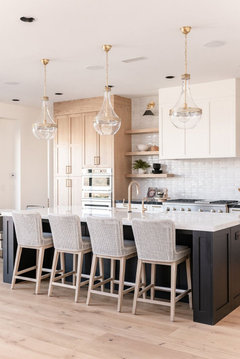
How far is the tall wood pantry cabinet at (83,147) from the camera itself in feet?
25.1

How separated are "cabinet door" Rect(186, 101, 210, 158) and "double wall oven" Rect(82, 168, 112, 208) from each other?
1.55m

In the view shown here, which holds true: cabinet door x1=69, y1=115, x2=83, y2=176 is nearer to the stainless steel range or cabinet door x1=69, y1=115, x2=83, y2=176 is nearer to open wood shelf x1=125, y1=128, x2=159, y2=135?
open wood shelf x1=125, y1=128, x2=159, y2=135

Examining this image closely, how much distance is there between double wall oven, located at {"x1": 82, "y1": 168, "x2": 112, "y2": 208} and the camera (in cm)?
759

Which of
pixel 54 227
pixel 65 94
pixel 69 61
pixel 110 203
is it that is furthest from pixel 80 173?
pixel 54 227

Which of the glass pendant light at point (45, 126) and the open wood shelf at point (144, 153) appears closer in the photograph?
the glass pendant light at point (45, 126)

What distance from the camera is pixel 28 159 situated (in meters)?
8.88

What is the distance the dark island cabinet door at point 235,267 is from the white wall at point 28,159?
214 inches

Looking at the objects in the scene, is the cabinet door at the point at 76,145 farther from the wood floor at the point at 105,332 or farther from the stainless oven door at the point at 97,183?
the wood floor at the point at 105,332

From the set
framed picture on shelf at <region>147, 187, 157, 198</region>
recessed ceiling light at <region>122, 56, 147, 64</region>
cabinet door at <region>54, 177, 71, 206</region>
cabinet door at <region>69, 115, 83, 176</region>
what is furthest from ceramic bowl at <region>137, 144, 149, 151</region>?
recessed ceiling light at <region>122, 56, 147, 64</region>

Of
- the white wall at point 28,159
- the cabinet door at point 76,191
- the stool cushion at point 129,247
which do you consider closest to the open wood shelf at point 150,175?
the cabinet door at point 76,191

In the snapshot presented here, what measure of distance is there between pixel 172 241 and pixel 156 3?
2075 mm

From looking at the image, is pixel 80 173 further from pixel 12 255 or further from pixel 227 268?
pixel 227 268

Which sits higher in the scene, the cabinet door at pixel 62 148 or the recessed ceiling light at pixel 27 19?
the recessed ceiling light at pixel 27 19

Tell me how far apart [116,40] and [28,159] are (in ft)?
15.6
